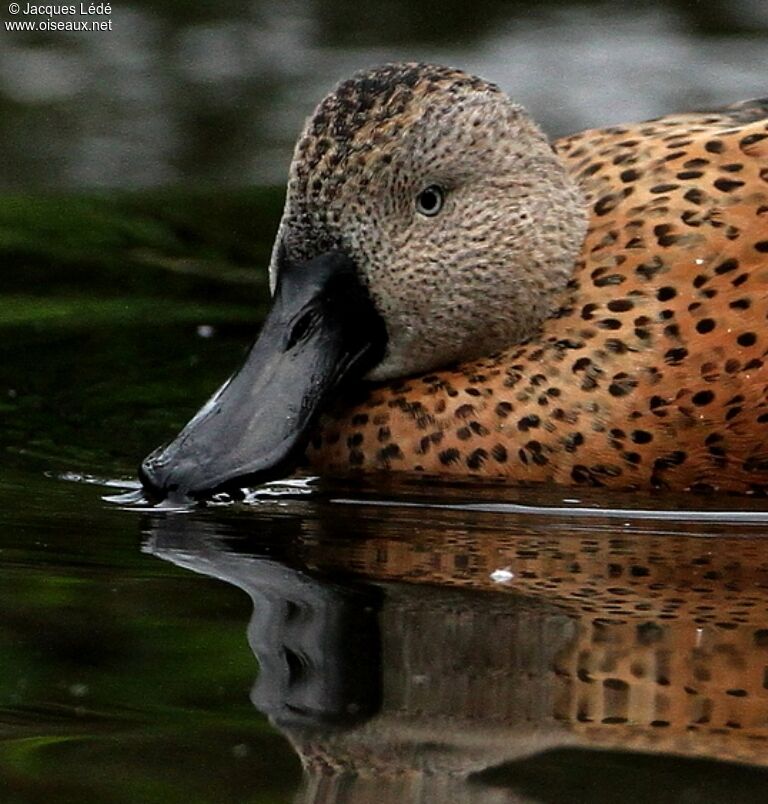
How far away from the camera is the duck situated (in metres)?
5.52

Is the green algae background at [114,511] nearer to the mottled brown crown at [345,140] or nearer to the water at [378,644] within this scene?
the water at [378,644]

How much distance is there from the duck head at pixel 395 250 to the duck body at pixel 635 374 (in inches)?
3.6

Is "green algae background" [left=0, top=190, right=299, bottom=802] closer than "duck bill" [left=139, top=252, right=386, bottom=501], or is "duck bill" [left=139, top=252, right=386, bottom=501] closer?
"green algae background" [left=0, top=190, right=299, bottom=802]

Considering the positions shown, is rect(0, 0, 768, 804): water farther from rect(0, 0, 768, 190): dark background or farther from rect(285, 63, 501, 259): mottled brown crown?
rect(285, 63, 501, 259): mottled brown crown

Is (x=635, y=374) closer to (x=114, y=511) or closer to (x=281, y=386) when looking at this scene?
(x=281, y=386)

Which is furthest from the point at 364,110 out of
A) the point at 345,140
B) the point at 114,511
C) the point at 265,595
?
the point at 265,595

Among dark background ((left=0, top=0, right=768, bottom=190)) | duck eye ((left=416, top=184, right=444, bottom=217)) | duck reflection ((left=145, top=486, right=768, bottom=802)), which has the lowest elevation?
duck reflection ((left=145, top=486, right=768, bottom=802))

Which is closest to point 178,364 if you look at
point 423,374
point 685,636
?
point 423,374

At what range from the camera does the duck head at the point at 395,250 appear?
18.4ft

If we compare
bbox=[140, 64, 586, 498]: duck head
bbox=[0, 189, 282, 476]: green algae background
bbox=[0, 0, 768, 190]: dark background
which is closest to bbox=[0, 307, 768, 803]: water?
bbox=[140, 64, 586, 498]: duck head

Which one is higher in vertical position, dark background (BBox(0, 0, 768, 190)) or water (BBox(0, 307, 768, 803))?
dark background (BBox(0, 0, 768, 190))

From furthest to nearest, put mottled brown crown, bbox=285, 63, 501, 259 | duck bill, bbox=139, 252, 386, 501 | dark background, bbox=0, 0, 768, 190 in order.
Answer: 1. dark background, bbox=0, 0, 768, 190
2. mottled brown crown, bbox=285, 63, 501, 259
3. duck bill, bbox=139, 252, 386, 501

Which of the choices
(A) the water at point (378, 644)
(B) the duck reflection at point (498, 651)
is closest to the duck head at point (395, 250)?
(A) the water at point (378, 644)

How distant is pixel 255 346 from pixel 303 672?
1902 millimetres
